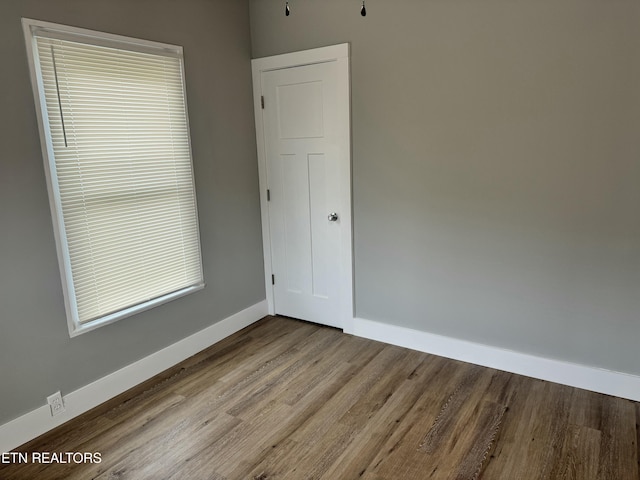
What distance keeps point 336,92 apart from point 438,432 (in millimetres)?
2305

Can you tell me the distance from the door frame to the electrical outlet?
1804 millimetres

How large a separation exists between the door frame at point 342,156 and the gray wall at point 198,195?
0.07m

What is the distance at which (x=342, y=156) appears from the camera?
3178 mm

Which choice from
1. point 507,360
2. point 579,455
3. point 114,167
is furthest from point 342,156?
point 579,455

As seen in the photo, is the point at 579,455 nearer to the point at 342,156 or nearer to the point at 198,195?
the point at 342,156

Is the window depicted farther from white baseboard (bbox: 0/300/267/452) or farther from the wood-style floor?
the wood-style floor

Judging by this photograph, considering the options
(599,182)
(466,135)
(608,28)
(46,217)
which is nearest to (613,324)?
(599,182)

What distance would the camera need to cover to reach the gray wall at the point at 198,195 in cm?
213

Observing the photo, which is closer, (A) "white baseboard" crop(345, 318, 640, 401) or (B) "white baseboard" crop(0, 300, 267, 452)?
(B) "white baseboard" crop(0, 300, 267, 452)

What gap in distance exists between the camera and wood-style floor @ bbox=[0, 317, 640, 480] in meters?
2.03

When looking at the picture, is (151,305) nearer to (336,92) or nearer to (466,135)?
(336,92)

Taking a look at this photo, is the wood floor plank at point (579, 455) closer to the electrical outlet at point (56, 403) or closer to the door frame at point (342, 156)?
the door frame at point (342, 156)

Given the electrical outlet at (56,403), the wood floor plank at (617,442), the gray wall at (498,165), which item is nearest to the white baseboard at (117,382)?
the electrical outlet at (56,403)

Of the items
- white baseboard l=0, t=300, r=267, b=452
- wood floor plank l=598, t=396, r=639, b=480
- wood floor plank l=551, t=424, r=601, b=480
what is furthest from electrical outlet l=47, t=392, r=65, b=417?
wood floor plank l=598, t=396, r=639, b=480
